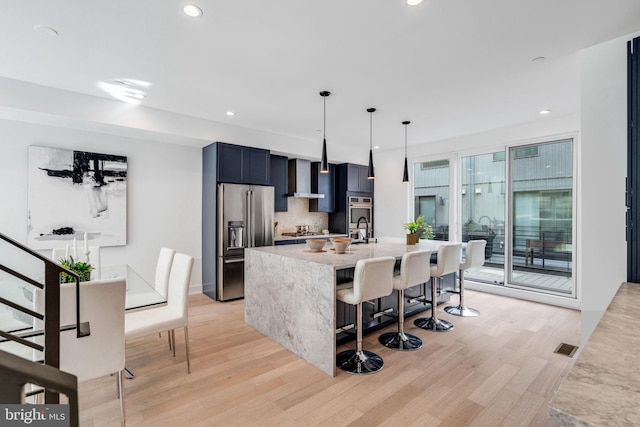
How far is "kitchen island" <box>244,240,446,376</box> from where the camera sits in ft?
8.37

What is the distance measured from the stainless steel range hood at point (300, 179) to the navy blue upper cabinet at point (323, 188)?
0.18 m

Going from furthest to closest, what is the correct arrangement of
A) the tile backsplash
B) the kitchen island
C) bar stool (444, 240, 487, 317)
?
the tile backsplash, bar stool (444, 240, 487, 317), the kitchen island

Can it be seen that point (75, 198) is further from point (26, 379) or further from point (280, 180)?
point (26, 379)

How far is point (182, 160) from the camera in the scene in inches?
192

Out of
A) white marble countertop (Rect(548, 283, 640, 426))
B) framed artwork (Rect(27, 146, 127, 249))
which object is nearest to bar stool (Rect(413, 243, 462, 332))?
white marble countertop (Rect(548, 283, 640, 426))

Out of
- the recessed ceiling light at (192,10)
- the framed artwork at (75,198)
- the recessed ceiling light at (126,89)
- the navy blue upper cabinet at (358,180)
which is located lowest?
the framed artwork at (75,198)

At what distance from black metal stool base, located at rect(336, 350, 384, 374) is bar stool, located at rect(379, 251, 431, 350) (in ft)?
1.18

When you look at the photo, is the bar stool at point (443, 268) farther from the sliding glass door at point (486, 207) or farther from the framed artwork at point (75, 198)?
the framed artwork at point (75, 198)

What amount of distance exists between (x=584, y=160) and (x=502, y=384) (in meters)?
2.01

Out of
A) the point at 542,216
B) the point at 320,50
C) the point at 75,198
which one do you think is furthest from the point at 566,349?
the point at 75,198

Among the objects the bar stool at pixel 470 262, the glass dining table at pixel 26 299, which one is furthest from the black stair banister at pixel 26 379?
the bar stool at pixel 470 262

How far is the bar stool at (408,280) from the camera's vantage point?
292 cm

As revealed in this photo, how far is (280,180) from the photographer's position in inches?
221
